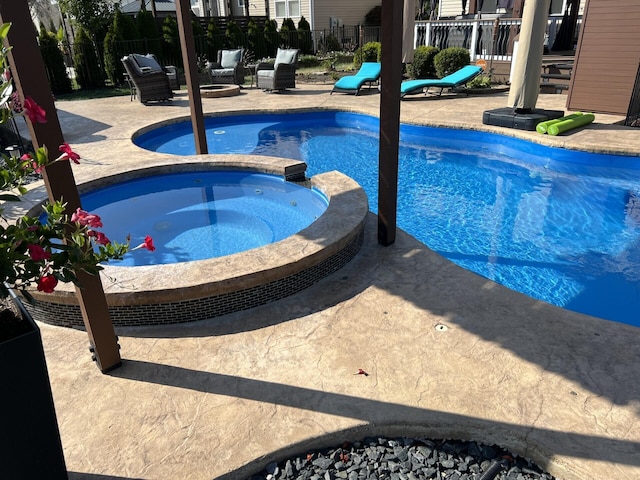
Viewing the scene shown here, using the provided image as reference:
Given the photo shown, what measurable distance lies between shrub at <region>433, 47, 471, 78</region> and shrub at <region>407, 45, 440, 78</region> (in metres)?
0.43

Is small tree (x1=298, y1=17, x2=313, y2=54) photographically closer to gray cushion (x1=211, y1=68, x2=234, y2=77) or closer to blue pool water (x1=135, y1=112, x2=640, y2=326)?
gray cushion (x1=211, y1=68, x2=234, y2=77)

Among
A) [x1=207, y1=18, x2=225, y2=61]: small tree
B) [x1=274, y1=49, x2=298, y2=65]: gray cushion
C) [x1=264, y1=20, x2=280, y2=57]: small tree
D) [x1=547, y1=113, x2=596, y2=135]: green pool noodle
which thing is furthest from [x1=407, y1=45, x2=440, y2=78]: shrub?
[x1=264, y1=20, x2=280, y2=57]: small tree

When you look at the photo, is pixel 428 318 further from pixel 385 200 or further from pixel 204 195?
pixel 204 195

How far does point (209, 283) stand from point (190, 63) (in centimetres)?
386

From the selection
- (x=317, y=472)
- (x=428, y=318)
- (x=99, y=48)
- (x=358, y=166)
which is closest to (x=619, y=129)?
(x=358, y=166)

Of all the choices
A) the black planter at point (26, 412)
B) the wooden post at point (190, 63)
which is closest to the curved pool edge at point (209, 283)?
the black planter at point (26, 412)

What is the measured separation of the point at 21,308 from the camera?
194cm

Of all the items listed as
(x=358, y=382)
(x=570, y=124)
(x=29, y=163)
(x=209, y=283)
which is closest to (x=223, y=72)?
(x=570, y=124)

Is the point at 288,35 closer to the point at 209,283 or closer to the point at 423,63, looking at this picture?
the point at 423,63

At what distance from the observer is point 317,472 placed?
2262 millimetres

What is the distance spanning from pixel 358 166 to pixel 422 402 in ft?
20.3

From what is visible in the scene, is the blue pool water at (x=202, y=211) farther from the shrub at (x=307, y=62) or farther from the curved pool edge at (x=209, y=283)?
the shrub at (x=307, y=62)

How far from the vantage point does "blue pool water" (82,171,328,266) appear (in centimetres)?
536

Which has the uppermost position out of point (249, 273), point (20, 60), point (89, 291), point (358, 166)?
point (20, 60)
